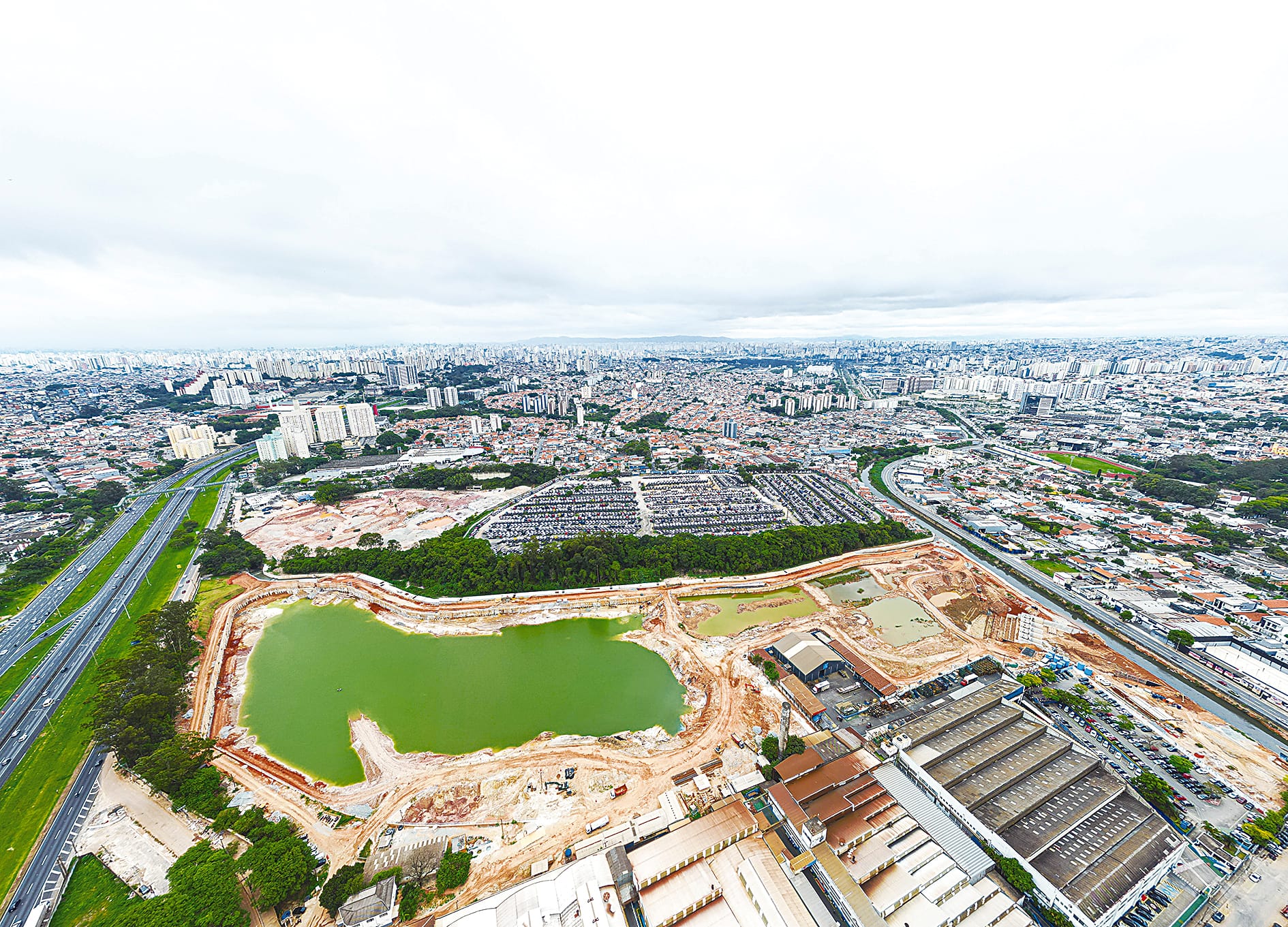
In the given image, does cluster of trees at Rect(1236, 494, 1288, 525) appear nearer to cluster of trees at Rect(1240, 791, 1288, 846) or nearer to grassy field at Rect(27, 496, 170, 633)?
cluster of trees at Rect(1240, 791, 1288, 846)

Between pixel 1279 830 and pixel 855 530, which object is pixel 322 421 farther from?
pixel 1279 830

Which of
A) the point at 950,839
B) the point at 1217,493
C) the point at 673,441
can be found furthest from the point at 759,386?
the point at 950,839

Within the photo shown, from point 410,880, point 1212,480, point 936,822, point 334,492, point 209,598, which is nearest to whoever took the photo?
point 410,880

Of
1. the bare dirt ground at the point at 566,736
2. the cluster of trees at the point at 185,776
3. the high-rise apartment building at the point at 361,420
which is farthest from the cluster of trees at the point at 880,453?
the high-rise apartment building at the point at 361,420

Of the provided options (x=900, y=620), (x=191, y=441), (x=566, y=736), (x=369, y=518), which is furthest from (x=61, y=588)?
(x=900, y=620)

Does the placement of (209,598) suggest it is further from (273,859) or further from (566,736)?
(566,736)

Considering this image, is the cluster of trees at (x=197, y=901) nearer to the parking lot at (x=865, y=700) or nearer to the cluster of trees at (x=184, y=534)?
the parking lot at (x=865, y=700)
